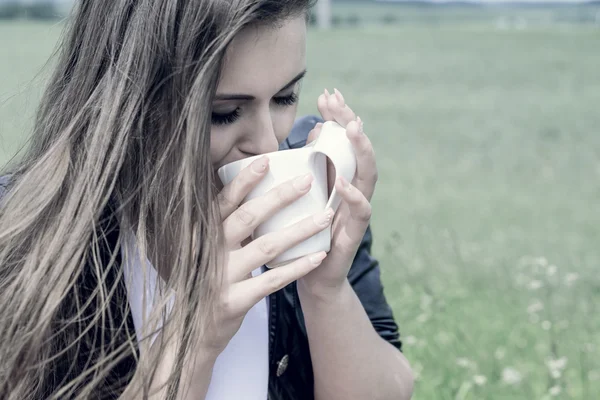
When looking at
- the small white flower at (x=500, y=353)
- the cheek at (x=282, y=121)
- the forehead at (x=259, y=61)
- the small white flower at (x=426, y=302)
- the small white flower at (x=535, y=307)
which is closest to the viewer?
the forehead at (x=259, y=61)

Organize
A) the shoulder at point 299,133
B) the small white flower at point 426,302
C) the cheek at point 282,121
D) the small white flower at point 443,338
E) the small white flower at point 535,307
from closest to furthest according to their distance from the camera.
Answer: the cheek at point 282,121, the shoulder at point 299,133, the small white flower at point 443,338, the small white flower at point 535,307, the small white flower at point 426,302

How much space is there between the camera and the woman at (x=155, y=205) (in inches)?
59.2

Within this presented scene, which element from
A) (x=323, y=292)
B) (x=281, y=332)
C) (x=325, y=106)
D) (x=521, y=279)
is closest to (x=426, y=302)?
(x=521, y=279)

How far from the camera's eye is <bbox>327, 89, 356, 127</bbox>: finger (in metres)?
1.67

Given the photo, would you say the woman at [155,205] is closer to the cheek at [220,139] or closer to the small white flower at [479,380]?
the cheek at [220,139]

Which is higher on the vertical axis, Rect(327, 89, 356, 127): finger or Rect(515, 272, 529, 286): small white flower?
Rect(327, 89, 356, 127): finger

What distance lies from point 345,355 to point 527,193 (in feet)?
12.1

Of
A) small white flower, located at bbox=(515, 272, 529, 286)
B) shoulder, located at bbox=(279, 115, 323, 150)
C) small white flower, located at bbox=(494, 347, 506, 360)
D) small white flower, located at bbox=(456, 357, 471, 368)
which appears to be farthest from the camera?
small white flower, located at bbox=(515, 272, 529, 286)

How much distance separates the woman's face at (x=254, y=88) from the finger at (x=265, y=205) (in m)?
0.16

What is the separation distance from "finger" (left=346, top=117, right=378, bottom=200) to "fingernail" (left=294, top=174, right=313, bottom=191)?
0.13 m

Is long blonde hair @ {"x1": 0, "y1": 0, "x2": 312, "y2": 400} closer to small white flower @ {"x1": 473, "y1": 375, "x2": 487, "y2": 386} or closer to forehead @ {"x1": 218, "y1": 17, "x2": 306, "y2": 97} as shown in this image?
forehead @ {"x1": 218, "y1": 17, "x2": 306, "y2": 97}

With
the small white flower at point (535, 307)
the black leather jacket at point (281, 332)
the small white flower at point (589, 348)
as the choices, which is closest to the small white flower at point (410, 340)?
the small white flower at point (535, 307)

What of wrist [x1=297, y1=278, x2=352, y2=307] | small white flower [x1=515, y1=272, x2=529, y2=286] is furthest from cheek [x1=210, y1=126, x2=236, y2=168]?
small white flower [x1=515, y1=272, x2=529, y2=286]

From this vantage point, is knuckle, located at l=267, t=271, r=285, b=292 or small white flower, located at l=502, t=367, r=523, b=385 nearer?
knuckle, located at l=267, t=271, r=285, b=292
